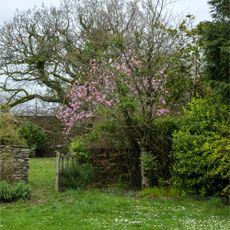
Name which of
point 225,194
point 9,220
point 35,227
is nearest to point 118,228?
point 35,227

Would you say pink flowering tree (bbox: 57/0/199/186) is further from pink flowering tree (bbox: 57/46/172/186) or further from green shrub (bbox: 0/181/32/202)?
green shrub (bbox: 0/181/32/202)

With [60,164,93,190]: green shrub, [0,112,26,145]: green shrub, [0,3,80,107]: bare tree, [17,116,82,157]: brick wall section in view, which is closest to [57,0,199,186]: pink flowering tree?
[60,164,93,190]: green shrub

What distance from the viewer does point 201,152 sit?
10.7 meters

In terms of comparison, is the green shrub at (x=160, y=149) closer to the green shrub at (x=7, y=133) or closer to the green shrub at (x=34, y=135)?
the green shrub at (x=7, y=133)

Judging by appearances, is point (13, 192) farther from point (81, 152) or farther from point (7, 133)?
point (7, 133)

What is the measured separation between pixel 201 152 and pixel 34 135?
14410mm

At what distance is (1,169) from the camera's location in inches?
488

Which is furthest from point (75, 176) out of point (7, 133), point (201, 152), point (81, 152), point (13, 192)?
point (201, 152)

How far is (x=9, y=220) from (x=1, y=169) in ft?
14.9

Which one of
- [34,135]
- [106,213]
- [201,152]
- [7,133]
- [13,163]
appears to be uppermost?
[34,135]

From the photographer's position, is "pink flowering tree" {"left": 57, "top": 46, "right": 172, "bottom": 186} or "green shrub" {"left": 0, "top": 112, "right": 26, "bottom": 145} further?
"green shrub" {"left": 0, "top": 112, "right": 26, "bottom": 145}

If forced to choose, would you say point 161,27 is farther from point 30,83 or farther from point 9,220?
point 30,83

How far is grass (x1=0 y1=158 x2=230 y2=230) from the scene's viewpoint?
7574 millimetres

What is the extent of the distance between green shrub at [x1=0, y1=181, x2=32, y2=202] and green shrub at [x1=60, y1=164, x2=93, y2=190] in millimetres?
A: 1326
